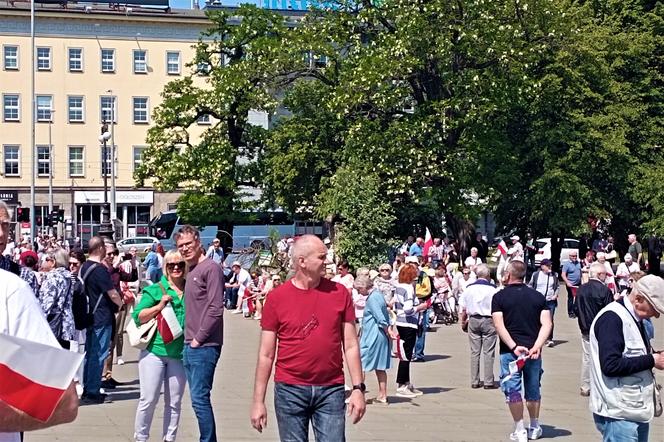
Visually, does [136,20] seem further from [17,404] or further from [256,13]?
[17,404]

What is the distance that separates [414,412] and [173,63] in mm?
64304

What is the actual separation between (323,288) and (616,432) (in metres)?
2.00

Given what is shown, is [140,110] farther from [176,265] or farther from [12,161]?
[176,265]

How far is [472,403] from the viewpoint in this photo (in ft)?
48.6

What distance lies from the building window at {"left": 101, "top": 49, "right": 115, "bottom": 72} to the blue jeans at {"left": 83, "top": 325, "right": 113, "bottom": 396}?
62.8 meters

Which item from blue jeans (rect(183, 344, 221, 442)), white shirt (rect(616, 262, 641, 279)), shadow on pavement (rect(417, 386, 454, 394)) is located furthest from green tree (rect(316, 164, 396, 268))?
blue jeans (rect(183, 344, 221, 442))

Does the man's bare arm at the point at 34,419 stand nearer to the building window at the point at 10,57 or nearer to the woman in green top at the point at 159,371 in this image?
the woman in green top at the point at 159,371

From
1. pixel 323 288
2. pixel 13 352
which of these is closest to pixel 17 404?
pixel 13 352

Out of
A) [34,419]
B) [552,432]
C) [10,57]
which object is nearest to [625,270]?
[552,432]

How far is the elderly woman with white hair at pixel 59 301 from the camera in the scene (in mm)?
11438

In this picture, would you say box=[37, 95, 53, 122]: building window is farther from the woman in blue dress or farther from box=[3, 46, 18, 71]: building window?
the woman in blue dress

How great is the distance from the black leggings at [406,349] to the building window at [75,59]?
61905mm

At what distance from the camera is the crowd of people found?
676 centimetres

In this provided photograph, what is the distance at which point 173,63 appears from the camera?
248 ft
